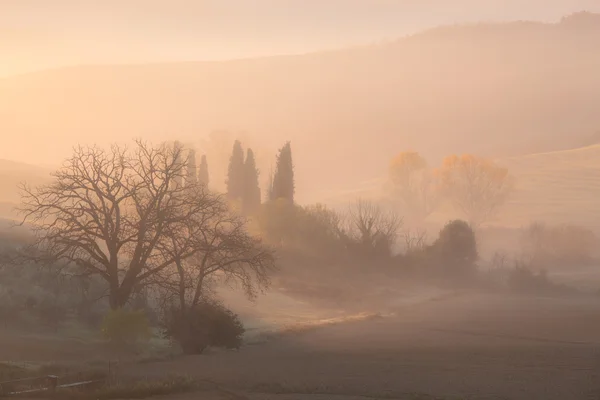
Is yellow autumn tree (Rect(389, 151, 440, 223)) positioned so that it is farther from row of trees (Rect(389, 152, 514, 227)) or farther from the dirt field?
the dirt field

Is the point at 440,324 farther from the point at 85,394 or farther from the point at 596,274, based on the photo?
the point at 596,274

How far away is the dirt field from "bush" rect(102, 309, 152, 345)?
2527mm

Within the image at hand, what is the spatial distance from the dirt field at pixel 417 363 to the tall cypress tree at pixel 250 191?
42.6 metres

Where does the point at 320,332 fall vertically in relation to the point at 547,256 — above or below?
below

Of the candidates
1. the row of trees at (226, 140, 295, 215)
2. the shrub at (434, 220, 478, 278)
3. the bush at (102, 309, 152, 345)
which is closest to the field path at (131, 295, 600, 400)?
the bush at (102, 309, 152, 345)

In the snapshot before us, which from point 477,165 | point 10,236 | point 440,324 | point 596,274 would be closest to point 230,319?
point 440,324

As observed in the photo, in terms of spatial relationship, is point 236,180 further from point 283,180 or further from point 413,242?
point 413,242

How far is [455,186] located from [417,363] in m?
110

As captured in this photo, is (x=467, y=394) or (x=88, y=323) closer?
(x=467, y=394)

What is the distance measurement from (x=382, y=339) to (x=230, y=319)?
9459 mm

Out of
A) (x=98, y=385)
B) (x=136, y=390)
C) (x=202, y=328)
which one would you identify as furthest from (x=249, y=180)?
(x=136, y=390)

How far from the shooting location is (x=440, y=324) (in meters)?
51.4

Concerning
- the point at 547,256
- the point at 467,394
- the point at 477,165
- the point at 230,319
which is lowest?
the point at 467,394

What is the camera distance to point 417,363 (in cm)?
3234
